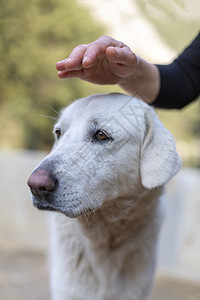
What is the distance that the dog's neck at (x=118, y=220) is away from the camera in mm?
2158

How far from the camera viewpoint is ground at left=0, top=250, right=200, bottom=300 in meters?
3.84

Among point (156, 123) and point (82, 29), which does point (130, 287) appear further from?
point (82, 29)

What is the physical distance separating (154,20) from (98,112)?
0.53m

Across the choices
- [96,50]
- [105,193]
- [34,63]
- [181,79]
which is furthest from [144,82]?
[34,63]

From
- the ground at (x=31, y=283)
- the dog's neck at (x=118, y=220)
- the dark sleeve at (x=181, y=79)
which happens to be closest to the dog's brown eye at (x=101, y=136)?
the dog's neck at (x=118, y=220)

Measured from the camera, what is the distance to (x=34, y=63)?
8227mm

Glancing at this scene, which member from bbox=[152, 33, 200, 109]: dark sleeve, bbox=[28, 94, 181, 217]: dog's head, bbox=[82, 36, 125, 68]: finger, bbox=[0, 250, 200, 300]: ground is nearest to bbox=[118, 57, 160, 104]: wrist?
bbox=[152, 33, 200, 109]: dark sleeve

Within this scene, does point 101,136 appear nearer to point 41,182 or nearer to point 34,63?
point 41,182

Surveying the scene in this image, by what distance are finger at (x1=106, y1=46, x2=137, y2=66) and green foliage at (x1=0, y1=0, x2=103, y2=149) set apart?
5.37 meters

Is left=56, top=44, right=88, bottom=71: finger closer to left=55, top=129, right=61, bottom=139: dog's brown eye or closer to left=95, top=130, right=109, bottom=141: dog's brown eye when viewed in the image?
left=95, top=130, right=109, bottom=141: dog's brown eye

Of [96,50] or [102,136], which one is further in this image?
[102,136]

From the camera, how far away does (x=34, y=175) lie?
176cm

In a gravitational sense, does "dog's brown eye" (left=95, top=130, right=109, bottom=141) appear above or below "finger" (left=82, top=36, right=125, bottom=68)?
below

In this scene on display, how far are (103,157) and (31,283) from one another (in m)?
2.56
